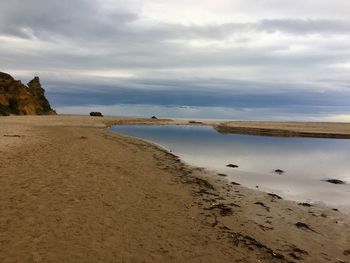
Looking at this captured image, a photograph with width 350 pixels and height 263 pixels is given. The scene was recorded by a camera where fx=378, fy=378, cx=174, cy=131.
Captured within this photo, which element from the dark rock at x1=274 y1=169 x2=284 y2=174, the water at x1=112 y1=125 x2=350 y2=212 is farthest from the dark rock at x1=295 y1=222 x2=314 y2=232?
the dark rock at x1=274 y1=169 x2=284 y2=174

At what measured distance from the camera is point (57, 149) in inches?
980

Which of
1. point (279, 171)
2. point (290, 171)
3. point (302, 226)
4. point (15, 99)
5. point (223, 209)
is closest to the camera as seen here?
point (302, 226)

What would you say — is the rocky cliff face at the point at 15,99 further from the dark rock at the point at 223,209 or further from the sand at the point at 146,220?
the dark rock at the point at 223,209

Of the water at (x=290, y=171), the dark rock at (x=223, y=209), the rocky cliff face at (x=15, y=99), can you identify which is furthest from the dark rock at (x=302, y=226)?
the rocky cliff face at (x=15, y=99)

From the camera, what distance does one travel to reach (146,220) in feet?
38.9

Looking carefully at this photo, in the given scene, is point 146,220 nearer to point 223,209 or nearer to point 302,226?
point 223,209

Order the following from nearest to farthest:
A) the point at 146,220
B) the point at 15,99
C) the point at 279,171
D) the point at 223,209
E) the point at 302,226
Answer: the point at 146,220, the point at 302,226, the point at 223,209, the point at 279,171, the point at 15,99

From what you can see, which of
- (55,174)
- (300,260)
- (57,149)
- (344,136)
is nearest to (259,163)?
(57,149)

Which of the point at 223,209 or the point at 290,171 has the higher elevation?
the point at 223,209

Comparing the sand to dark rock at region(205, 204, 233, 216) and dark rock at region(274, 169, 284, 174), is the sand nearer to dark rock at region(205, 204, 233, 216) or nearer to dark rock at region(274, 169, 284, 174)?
dark rock at region(205, 204, 233, 216)

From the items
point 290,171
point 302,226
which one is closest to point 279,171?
point 290,171

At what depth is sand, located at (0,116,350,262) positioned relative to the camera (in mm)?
9336

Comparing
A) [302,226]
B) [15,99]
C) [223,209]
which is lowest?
[302,226]

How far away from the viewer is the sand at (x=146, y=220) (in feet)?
30.6
